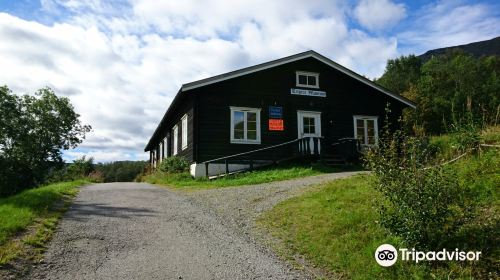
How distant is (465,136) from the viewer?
8219mm

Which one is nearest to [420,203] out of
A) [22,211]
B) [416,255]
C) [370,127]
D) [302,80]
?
[416,255]

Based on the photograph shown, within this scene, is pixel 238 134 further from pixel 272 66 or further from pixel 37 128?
pixel 37 128

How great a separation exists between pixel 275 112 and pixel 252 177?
4.97 metres

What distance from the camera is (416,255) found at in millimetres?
5340

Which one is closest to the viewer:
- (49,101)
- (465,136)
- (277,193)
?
(465,136)

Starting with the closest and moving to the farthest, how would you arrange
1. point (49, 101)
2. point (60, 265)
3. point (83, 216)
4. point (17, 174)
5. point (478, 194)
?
point (60, 265) < point (478, 194) < point (83, 216) < point (17, 174) < point (49, 101)

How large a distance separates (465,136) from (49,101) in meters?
51.6

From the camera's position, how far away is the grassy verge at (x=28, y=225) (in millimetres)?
6215

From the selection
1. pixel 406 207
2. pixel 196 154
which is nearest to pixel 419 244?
pixel 406 207

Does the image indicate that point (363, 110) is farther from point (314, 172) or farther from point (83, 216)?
point (83, 216)

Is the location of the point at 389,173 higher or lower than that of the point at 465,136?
lower

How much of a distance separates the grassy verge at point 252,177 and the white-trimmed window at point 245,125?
1.95 meters

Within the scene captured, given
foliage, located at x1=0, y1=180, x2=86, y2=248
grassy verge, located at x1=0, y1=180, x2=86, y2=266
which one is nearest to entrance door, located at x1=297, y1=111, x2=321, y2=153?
foliage, located at x1=0, y1=180, x2=86, y2=248

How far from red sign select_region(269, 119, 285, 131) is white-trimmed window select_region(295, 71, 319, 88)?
2301 mm
